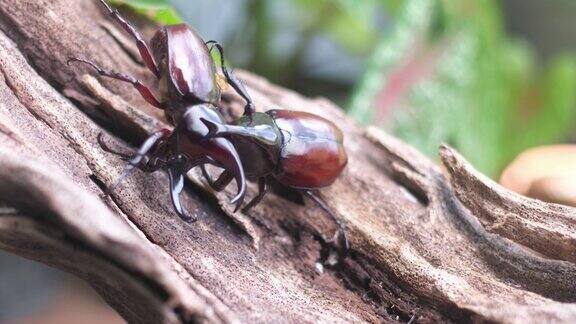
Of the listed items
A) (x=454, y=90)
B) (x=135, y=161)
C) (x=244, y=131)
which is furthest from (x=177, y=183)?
(x=454, y=90)

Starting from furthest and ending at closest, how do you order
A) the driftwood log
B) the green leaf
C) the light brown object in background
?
the green leaf → the light brown object in background → the driftwood log

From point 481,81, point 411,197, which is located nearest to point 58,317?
point 411,197

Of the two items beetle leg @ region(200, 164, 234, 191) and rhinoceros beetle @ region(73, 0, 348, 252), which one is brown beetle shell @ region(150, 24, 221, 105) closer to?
rhinoceros beetle @ region(73, 0, 348, 252)

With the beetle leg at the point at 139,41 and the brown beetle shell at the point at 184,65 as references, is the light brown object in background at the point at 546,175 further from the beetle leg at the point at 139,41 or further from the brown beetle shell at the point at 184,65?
the beetle leg at the point at 139,41

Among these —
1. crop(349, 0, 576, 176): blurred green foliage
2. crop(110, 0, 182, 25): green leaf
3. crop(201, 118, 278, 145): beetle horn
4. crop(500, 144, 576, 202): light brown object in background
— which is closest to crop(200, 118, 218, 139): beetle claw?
crop(201, 118, 278, 145): beetle horn

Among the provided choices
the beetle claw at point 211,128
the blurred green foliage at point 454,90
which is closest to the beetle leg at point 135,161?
the beetle claw at point 211,128

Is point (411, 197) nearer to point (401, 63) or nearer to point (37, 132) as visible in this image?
point (37, 132)

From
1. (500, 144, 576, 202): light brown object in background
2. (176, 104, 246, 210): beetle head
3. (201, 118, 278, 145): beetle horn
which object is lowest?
(176, 104, 246, 210): beetle head
